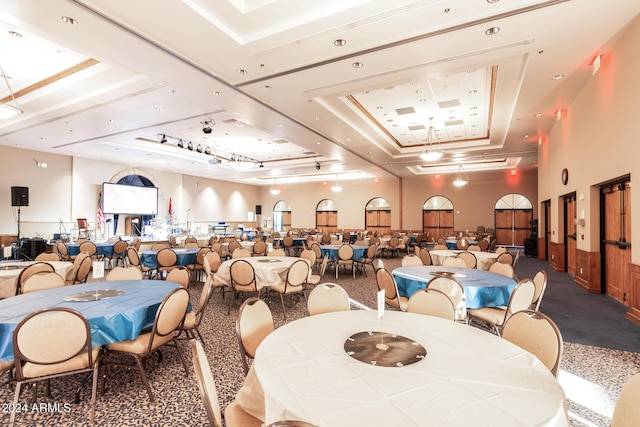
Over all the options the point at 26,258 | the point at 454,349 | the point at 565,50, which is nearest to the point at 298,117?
the point at 565,50

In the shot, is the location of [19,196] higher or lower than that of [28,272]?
higher

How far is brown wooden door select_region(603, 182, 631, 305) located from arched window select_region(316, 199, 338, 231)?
1585cm

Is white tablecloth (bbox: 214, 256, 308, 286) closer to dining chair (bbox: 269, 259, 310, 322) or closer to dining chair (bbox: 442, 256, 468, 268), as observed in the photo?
dining chair (bbox: 269, 259, 310, 322)

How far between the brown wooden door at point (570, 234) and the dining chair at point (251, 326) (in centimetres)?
880


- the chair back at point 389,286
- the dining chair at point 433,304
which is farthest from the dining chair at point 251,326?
the chair back at point 389,286

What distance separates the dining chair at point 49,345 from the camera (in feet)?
7.93

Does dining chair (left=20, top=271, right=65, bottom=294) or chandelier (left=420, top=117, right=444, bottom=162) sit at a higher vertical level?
chandelier (left=420, top=117, right=444, bottom=162)

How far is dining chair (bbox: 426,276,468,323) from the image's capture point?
12.4ft

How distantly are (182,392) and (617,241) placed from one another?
24.5 ft

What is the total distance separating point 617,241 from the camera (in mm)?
5922

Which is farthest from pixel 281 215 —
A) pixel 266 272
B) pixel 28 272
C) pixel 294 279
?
pixel 28 272
